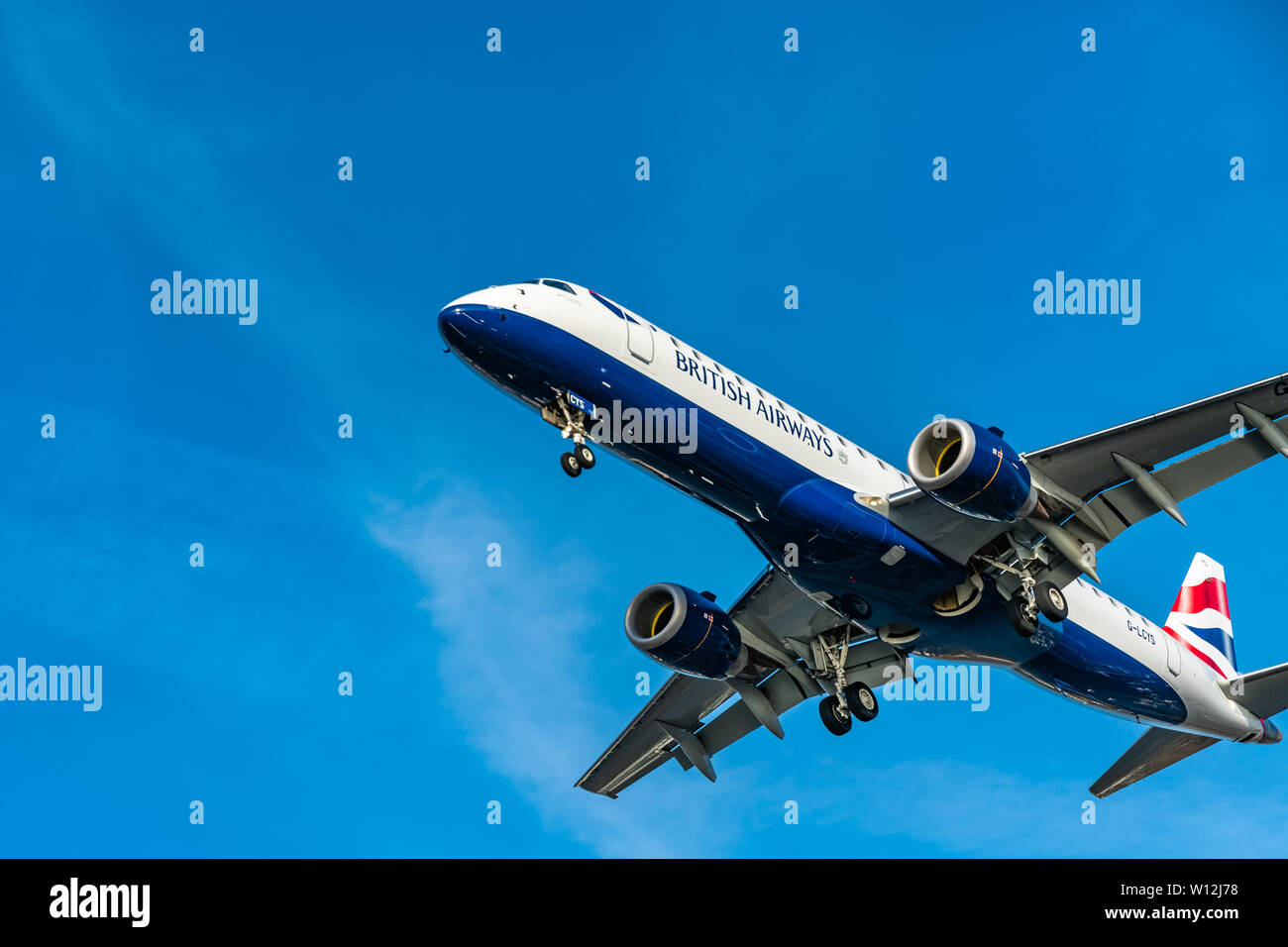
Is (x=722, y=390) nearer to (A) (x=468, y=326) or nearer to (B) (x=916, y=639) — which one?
(A) (x=468, y=326)

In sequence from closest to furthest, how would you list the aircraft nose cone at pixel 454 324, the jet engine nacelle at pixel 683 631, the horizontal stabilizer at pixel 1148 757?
the aircraft nose cone at pixel 454 324 → the jet engine nacelle at pixel 683 631 → the horizontal stabilizer at pixel 1148 757

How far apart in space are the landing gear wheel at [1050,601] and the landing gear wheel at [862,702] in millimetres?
5604

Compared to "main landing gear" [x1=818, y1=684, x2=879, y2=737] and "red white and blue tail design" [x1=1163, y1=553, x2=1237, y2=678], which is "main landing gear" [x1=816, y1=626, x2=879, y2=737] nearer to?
"main landing gear" [x1=818, y1=684, x2=879, y2=737]

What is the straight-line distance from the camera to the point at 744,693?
37000 millimetres

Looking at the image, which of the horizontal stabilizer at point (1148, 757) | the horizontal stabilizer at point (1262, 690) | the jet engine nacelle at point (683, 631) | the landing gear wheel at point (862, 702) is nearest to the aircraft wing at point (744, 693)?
the landing gear wheel at point (862, 702)

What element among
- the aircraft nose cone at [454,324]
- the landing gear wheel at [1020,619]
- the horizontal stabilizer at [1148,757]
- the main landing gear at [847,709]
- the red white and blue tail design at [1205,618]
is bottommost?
the horizontal stabilizer at [1148,757]

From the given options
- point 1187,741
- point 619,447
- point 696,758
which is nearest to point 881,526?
point 619,447

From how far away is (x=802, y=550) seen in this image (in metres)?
29.8

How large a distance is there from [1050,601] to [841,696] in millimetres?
6404

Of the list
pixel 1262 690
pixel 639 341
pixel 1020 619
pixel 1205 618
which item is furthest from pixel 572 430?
pixel 1205 618

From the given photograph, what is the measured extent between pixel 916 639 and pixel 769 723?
6.02 meters

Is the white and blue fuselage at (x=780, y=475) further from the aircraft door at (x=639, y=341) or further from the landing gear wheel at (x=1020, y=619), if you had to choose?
the landing gear wheel at (x=1020, y=619)

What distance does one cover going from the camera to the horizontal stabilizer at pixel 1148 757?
39.4 m

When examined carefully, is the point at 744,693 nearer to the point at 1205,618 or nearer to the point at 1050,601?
the point at 1050,601
